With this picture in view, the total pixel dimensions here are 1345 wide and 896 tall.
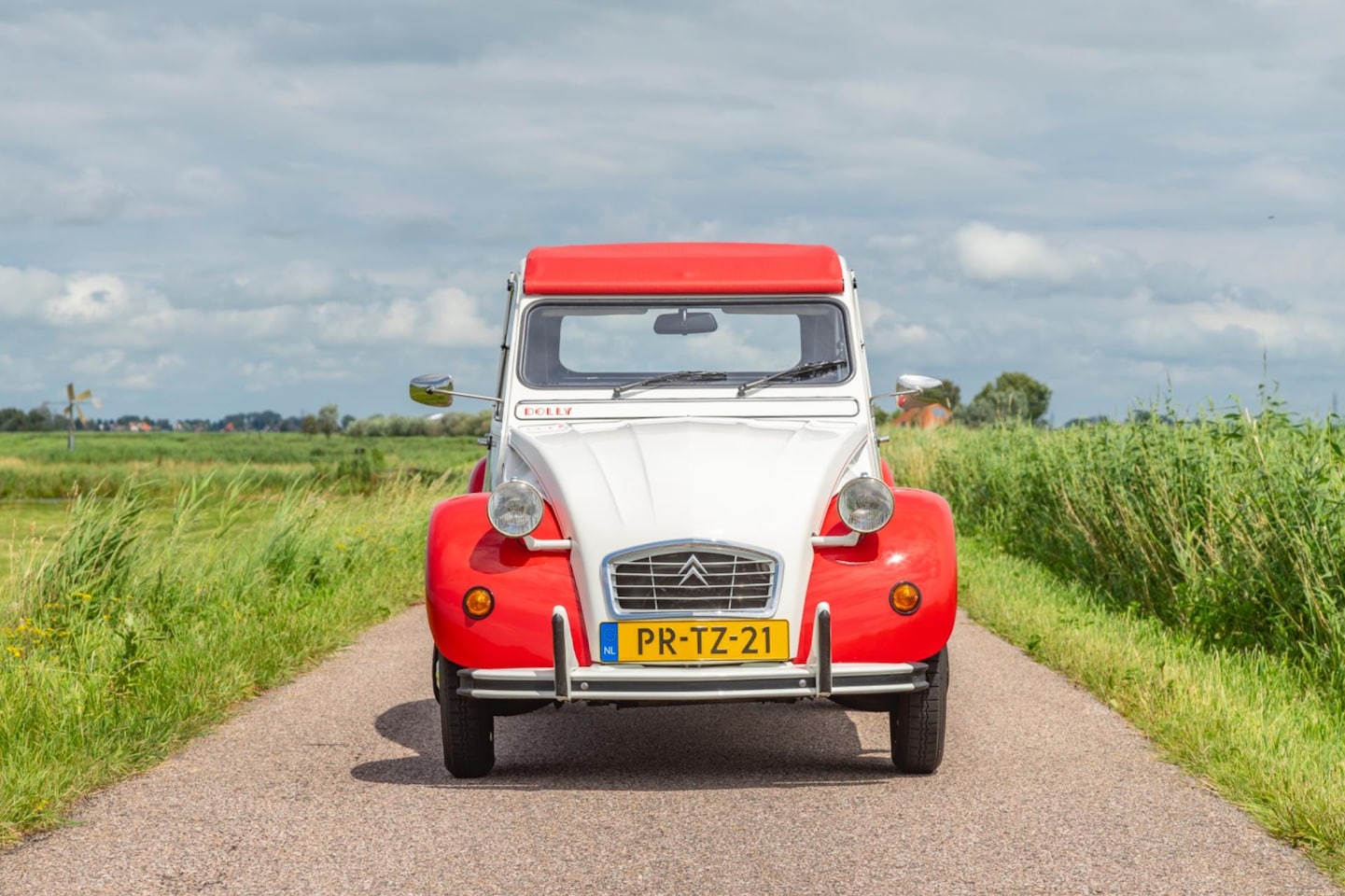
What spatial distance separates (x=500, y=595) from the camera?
5.44m

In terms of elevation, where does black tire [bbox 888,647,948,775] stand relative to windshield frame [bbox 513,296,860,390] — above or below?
below

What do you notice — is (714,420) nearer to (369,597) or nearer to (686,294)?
(686,294)

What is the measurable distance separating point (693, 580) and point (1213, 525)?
19.4ft

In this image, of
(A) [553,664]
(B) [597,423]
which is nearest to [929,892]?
(A) [553,664]

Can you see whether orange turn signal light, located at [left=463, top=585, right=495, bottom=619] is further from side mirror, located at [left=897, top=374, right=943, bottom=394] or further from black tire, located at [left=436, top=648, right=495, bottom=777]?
side mirror, located at [left=897, top=374, right=943, bottom=394]

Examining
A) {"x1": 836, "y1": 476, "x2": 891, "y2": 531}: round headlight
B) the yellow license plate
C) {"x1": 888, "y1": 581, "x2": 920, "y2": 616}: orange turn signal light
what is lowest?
the yellow license plate

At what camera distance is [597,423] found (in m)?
6.64

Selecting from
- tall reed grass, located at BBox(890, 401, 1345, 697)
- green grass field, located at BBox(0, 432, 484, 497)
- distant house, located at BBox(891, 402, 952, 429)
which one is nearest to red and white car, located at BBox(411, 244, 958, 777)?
tall reed grass, located at BBox(890, 401, 1345, 697)

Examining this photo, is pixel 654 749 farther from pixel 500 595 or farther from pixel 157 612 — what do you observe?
pixel 157 612

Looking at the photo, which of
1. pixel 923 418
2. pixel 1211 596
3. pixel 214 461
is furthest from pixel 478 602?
pixel 214 461

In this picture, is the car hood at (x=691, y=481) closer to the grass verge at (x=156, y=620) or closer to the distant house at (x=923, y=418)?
the grass verge at (x=156, y=620)

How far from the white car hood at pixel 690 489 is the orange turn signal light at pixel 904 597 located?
377mm

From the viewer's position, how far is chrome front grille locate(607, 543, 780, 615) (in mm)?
5305

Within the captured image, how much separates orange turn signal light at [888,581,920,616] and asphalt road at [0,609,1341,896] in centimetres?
75
